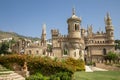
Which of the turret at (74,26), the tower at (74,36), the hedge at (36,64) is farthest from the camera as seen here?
the turret at (74,26)

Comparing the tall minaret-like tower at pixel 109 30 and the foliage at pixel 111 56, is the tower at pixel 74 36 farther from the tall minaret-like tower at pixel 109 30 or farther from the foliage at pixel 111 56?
the tall minaret-like tower at pixel 109 30

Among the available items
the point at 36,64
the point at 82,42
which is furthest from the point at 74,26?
the point at 36,64

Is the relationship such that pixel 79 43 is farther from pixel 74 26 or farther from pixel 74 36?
pixel 74 26

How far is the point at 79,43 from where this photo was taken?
5588 cm

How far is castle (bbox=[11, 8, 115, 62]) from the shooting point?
5581 centimetres

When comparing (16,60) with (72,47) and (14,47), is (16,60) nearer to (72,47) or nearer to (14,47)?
(72,47)

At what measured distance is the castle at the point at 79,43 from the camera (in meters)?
55.8

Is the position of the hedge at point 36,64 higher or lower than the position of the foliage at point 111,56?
lower

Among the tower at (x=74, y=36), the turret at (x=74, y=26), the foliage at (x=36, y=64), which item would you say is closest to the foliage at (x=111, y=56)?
the tower at (x=74, y=36)

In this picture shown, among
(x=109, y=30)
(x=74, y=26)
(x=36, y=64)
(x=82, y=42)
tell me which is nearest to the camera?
(x=36, y=64)

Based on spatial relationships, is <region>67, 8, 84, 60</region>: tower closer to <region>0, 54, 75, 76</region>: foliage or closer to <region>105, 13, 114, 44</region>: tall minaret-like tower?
<region>105, 13, 114, 44</region>: tall minaret-like tower

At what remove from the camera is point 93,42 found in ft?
217

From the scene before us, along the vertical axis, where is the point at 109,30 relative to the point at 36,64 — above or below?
above

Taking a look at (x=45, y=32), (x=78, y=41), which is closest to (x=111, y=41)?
(x=78, y=41)
